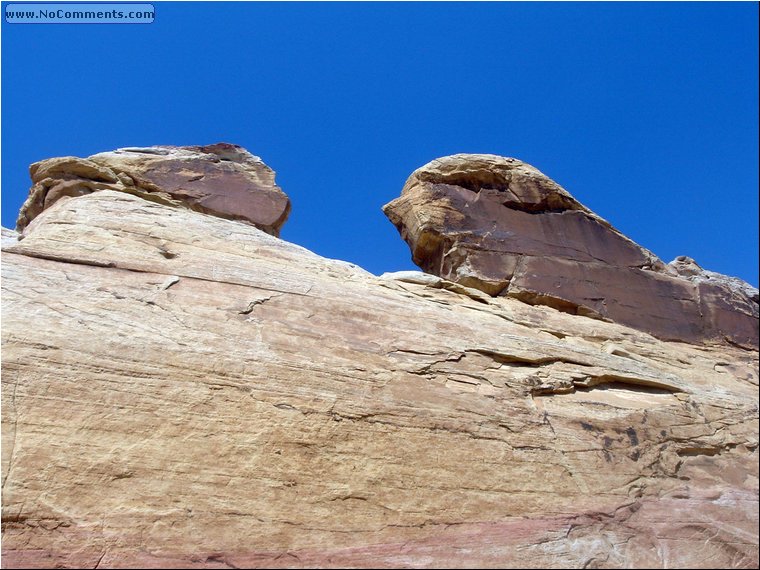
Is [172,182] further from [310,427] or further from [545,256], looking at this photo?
[545,256]

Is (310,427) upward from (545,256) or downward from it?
downward

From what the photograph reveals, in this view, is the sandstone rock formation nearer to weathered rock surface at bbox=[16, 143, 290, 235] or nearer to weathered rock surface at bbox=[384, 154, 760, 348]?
weathered rock surface at bbox=[16, 143, 290, 235]

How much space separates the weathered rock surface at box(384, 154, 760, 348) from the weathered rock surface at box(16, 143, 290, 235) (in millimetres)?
4211

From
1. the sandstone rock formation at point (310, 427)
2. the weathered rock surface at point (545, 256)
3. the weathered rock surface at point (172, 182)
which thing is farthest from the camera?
the weathered rock surface at point (545, 256)

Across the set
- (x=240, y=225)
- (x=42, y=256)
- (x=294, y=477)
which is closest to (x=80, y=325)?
(x=42, y=256)

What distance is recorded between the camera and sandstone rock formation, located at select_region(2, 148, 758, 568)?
7.69 m

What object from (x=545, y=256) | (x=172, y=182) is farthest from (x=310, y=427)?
(x=545, y=256)

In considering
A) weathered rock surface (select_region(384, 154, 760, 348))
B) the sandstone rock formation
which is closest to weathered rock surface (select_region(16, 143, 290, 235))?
the sandstone rock formation

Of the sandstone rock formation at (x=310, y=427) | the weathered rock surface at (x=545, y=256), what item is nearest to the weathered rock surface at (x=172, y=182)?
the sandstone rock formation at (x=310, y=427)

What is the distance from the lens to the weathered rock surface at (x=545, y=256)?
1534 cm

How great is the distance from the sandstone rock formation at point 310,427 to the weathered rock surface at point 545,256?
311 cm

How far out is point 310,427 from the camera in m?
8.90

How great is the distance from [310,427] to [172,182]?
9.35 metres

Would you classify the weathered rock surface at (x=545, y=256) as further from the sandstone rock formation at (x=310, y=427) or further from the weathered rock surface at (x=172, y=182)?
the weathered rock surface at (x=172, y=182)
